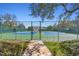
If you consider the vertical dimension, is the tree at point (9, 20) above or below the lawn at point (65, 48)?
above

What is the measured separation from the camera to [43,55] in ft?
13.4

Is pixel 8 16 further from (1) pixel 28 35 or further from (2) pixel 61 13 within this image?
(2) pixel 61 13

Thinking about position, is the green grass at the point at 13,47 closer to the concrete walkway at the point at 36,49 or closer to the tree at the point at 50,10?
the concrete walkway at the point at 36,49

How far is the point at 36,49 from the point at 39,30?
11.2 inches

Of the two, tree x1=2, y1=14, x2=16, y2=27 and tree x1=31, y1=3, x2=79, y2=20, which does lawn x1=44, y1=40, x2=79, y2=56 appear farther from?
tree x1=2, y1=14, x2=16, y2=27

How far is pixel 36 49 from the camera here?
13.6 ft

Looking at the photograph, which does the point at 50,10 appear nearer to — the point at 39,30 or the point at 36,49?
the point at 39,30

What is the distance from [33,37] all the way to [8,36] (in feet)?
1.20

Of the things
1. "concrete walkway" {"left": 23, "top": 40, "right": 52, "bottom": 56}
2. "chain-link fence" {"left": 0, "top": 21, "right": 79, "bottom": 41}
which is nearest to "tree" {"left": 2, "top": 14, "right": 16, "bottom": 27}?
"chain-link fence" {"left": 0, "top": 21, "right": 79, "bottom": 41}

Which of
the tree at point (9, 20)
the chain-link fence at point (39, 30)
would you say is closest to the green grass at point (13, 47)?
the chain-link fence at point (39, 30)

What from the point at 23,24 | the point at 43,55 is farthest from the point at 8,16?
the point at 43,55

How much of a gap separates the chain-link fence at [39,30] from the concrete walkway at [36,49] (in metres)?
0.08

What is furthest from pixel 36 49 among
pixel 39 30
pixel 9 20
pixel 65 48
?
pixel 9 20

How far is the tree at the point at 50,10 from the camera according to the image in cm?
413
